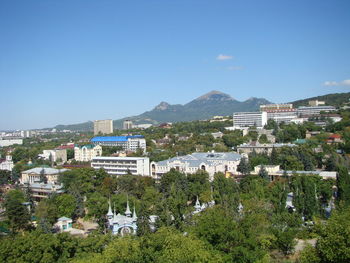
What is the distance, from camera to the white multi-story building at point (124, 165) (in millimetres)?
37875

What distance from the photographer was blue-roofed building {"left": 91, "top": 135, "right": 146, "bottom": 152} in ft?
182

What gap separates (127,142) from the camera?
58.2 metres

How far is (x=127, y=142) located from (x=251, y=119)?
24935 mm

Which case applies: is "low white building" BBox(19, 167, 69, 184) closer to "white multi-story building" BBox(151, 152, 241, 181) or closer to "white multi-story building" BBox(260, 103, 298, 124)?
"white multi-story building" BBox(151, 152, 241, 181)

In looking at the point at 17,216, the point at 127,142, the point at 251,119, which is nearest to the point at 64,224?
the point at 17,216

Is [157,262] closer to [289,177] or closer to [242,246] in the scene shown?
[242,246]

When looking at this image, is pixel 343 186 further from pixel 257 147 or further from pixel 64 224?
pixel 257 147

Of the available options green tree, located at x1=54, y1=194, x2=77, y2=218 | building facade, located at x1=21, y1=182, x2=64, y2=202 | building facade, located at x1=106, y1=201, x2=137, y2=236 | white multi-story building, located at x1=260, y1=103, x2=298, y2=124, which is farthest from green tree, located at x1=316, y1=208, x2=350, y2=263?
white multi-story building, located at x1=260, y1=103, x2=298, y2=124

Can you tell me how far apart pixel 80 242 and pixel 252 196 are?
12218 mm

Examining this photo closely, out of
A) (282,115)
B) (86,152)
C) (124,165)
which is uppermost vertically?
(282,115)

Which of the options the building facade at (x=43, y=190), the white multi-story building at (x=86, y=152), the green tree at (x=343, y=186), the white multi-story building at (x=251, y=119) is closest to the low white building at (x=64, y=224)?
the building facade at (x=43, y=190)

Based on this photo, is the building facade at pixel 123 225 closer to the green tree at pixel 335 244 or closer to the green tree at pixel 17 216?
the green tree at pixel 17 216

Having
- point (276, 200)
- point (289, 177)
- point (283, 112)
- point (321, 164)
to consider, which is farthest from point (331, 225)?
point (283, 112)

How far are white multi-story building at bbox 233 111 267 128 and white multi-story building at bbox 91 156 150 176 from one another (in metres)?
34.5
